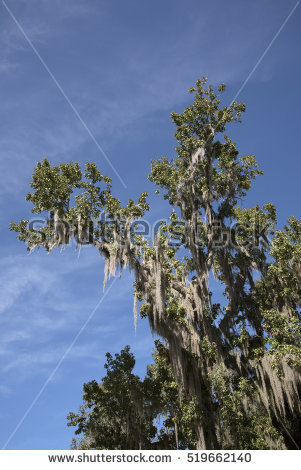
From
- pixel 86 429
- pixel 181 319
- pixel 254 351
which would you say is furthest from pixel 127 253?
pixel 86 429

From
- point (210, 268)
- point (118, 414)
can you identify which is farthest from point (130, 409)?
point (210, 268)

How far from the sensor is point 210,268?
2111cm

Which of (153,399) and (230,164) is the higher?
(230,164)

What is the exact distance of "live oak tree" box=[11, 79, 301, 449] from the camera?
16219mm

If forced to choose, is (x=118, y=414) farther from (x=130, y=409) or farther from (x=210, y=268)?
(x=210, y=268)

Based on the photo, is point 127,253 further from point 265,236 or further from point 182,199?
point 265,236

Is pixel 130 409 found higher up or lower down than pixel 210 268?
lower down

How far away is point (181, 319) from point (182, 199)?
708 cm

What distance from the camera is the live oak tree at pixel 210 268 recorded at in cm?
1622

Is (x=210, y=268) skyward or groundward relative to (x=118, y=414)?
skyward
